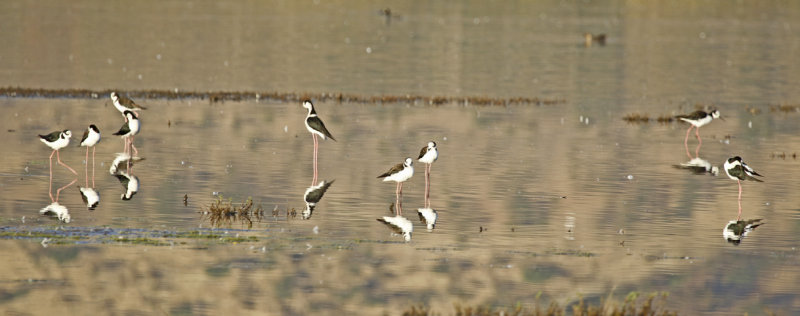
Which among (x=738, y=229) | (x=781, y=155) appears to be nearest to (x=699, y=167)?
(x=781, y=155)

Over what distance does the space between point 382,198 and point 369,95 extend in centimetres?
2337

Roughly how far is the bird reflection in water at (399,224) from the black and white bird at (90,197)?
15.4ft

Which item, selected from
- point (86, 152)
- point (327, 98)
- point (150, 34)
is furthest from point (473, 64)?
point (86, 152)

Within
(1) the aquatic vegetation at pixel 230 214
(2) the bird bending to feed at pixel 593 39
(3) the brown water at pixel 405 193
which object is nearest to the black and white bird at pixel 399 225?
(3) the brown water at pixel 405 193

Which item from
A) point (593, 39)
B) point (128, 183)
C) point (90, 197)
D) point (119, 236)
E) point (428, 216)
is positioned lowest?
point (119, 236)

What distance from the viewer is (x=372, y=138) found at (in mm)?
30938

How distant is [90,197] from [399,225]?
5556 mm

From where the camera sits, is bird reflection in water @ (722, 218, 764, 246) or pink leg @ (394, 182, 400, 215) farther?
pink leg @ (394, 182, 400, 215)

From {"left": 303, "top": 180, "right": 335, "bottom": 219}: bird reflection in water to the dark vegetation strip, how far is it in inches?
715

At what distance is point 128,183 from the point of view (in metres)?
22.2

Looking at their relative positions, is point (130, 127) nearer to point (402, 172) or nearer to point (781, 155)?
point (402, 172)

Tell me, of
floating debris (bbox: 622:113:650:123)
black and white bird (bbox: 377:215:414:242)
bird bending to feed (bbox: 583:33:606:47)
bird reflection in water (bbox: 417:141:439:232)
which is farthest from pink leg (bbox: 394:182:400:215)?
bird bending to feed (bbox: 583:33:606:47)

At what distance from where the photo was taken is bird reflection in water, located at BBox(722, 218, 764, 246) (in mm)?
18250

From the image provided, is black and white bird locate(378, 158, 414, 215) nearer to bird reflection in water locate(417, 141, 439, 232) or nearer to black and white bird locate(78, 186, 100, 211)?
bird reflection in water locate(417, 141, 439, 232)
